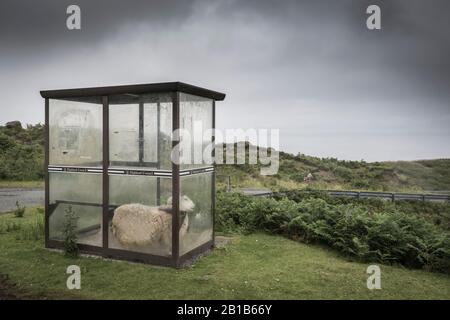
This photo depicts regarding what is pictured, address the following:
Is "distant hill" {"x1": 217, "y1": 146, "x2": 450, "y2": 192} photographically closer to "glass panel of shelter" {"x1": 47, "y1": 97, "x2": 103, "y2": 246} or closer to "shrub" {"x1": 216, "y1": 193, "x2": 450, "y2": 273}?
"shrub" {"x1": 216, "y1": 193, "x2": 450, "y2": 273}

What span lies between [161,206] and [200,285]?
79.2 inches

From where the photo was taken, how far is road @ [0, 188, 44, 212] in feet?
54.0

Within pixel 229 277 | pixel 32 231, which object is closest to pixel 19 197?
pixel 32 231

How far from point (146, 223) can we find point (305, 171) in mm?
30060

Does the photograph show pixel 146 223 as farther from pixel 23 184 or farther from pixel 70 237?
pixel 23 184

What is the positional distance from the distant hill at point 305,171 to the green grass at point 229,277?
57.2ft

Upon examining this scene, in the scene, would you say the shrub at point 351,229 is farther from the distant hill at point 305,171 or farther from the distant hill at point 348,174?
the distant hill at point 348,174

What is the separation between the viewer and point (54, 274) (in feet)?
24.7

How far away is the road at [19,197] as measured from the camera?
16.5 m

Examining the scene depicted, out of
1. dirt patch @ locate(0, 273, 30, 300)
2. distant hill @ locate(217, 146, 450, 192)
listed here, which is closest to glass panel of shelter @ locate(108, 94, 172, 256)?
dirt patch @ locate(0, 273, 30, 300)

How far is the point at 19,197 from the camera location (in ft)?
62.7

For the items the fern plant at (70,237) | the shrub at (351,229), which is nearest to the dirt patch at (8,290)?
the fern plant at (70,237)
